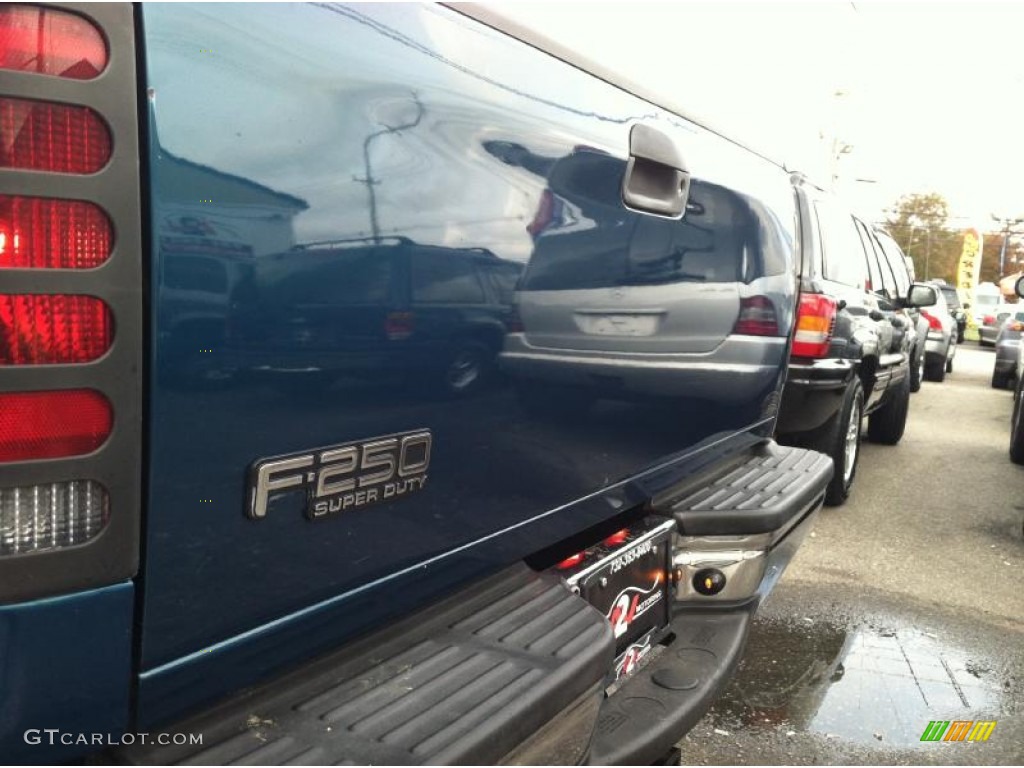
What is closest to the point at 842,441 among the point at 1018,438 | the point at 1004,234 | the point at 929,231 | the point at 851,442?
the point at 851,442

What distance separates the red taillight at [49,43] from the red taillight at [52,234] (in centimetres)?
14

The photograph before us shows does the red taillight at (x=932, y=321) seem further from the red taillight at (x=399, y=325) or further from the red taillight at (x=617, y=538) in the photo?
the red taillight at (x=399, y=325)

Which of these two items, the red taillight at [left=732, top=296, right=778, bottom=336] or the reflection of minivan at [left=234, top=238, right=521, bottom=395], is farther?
the red taillight at [left=732, top=296, right=778, bottom=336]

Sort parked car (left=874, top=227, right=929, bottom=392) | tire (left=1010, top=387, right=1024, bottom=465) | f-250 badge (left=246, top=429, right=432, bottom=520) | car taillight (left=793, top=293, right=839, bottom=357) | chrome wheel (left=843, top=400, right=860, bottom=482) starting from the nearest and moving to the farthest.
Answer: f-250 badge (left=246, top=429, right=432, bottom=520)
car taillight (left=793, top=293, right=839, bottom=357)
chrome wheel (left=843, top=400, right=860, bottom=482)
tire (left=1010, top=387, right=1024, bottom=465)
parked car (left=874, top=227, right=929, bottom=392)

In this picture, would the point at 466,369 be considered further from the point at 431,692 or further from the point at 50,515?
the point at 50,515

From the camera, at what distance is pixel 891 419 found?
26.9ft

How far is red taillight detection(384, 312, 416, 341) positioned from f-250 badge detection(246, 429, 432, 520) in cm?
16

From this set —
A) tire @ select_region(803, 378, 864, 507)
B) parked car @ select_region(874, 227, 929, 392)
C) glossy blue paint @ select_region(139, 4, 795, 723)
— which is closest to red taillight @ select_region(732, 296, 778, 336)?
glossy blue paint @ select_region(139, 4, 795, 723)

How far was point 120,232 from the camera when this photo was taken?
1011mm

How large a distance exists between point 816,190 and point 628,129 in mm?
4022

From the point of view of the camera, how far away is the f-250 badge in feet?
3.99

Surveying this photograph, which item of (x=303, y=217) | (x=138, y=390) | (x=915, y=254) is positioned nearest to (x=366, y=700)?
(x=138, y=390)

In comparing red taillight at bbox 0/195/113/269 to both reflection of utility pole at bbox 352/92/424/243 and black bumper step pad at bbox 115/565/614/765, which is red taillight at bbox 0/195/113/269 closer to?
reflection of utility pole at bbox 352/92/424/243

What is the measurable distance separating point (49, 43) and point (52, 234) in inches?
8.2
